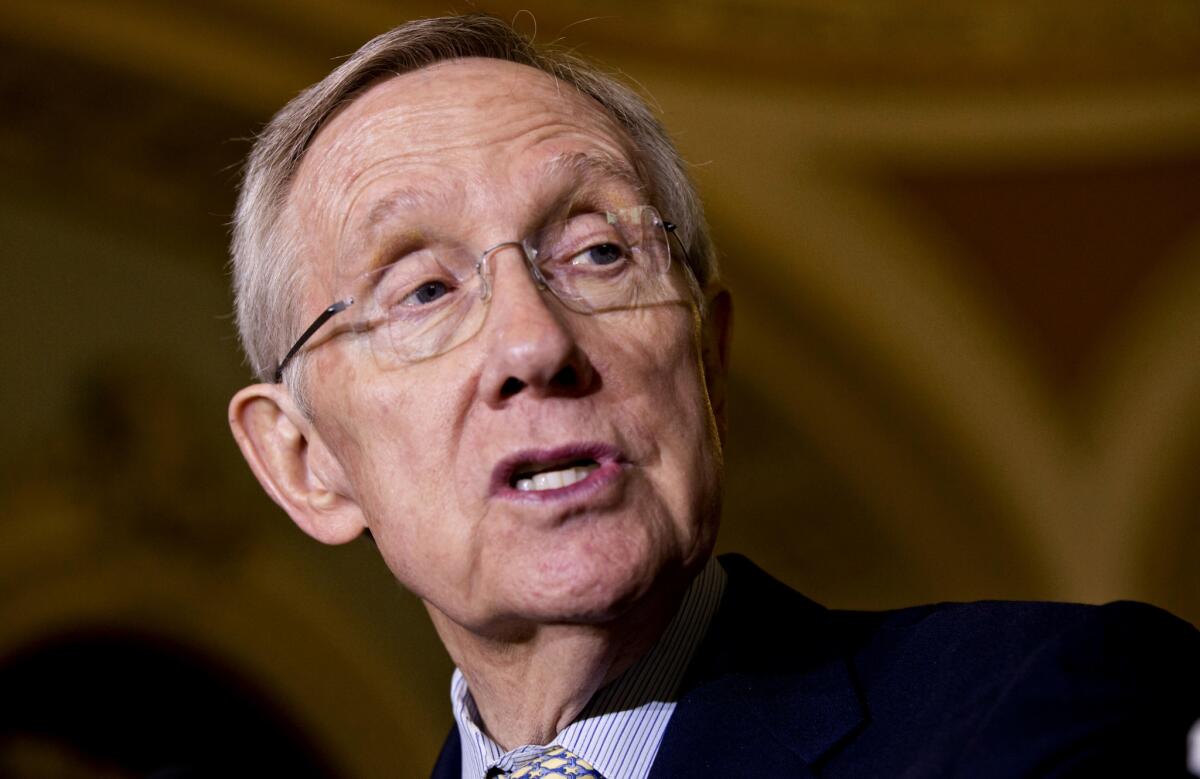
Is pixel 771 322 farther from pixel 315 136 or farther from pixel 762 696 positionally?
pixel 762 696

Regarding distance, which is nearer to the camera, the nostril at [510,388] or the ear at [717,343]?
the nostril at [510,388]

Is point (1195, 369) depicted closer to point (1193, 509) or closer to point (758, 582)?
point (1193, 509)

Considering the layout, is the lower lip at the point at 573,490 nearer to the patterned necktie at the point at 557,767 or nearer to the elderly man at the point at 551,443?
the elderly man at the point at 551,443

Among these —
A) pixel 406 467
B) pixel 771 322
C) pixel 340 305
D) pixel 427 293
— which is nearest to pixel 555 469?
pixel 406 467

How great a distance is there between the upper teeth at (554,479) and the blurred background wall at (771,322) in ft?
12.6

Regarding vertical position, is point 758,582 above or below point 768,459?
above

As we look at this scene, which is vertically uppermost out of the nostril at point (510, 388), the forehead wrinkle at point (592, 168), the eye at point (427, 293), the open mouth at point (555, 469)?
the forehead wrinkle at point (592, 168)

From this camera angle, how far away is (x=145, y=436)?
538 cm

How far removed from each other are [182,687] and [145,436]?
967 millimetres

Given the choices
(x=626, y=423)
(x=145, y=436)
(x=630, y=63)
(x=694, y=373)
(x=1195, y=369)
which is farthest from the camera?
(x=1195, y=369)

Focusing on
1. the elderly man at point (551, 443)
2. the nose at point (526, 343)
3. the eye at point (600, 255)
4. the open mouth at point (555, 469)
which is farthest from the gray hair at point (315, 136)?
the open mouth at point (555, 469)

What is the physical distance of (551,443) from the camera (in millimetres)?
1777

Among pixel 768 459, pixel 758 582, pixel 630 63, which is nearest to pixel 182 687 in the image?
pixel 768 459

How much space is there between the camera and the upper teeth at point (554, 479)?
179cm
